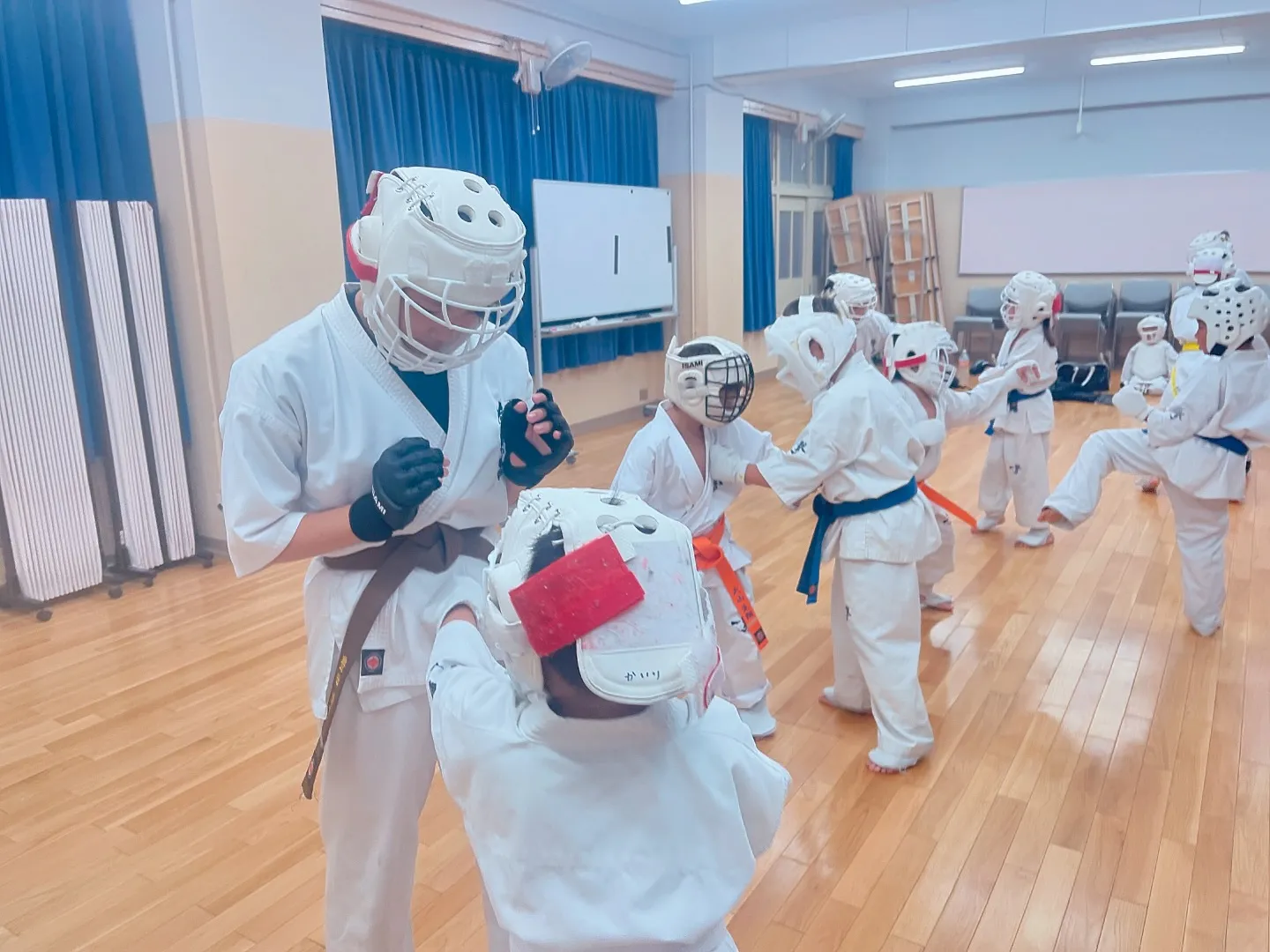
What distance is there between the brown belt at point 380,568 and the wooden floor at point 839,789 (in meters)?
0.81

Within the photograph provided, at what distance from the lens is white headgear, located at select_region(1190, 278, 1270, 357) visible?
3021 millimetres

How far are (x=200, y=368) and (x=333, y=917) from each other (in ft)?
11.1

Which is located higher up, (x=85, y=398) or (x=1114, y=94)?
(x=1114, y=94)

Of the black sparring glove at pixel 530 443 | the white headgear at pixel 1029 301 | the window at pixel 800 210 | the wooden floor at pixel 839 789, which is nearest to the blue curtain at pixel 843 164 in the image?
the window at pixel 800 210

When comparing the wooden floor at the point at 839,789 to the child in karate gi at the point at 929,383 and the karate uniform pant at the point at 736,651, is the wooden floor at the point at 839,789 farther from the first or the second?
the child in karate gi at the point at 929,383

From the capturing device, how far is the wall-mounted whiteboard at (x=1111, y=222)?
31.1 feet

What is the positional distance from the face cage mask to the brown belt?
0.27 metres

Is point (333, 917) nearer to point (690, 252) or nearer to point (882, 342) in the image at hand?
point (882, 342)

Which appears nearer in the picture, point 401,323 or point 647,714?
point 647,714

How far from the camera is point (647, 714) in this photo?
100 cm

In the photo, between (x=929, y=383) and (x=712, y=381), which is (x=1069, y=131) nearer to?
(x=929, y=383)

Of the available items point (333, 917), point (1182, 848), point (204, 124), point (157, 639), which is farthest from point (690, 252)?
point (333, 917)

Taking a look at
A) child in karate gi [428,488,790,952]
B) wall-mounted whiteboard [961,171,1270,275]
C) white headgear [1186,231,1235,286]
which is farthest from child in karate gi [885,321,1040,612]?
wall-mounted whiteboard [961,171,1270,275]

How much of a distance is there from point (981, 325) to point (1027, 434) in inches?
241
